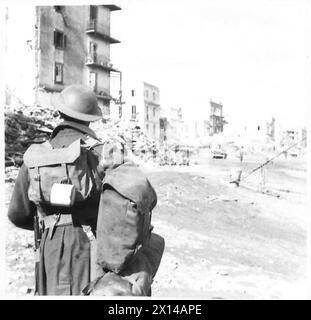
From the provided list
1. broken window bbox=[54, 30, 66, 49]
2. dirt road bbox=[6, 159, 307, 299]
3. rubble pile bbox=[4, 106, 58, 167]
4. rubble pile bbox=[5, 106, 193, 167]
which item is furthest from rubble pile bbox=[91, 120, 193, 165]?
broken window bbox=[54, 30, 66, 49]

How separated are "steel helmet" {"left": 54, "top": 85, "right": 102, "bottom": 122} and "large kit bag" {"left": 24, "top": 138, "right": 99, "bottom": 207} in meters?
0.14

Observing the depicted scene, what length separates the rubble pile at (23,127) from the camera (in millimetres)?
5863

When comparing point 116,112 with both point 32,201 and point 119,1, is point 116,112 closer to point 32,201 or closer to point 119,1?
point 119,1

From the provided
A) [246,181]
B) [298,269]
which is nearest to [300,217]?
[298,269]

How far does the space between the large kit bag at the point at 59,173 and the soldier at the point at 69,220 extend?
0.04 m

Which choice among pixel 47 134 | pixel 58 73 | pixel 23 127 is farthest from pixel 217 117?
pixel 23 127

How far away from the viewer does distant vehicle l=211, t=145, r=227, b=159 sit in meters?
6.62

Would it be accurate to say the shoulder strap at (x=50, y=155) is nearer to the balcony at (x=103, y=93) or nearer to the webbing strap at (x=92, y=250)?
the webbing strap at (x=92, y=250)

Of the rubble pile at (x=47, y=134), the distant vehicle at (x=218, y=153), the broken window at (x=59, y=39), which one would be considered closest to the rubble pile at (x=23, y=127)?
the rubble pile at (x=47, y=134)

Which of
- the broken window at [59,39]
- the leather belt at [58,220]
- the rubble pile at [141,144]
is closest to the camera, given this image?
the leather belt at [58,220]

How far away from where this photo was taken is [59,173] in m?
2.28

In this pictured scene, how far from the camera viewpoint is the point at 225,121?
18.8 feet

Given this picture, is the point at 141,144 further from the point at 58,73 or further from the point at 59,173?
the point at 59,173

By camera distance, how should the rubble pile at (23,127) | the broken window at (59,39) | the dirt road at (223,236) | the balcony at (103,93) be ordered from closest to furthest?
1. the dirt road at (223,236)
2. the balcony at (103,93)
3. the broken window at (59,39)
4. the rubble pile at (23,127)
